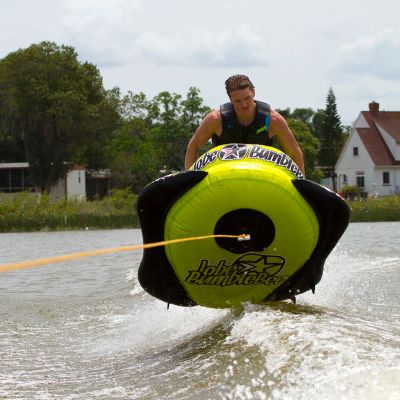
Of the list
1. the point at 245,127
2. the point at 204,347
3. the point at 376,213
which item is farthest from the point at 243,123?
the point at 376,213

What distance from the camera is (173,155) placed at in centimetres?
6103

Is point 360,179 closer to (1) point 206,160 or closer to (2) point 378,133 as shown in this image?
(2) point 378,133

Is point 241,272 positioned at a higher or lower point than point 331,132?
lower

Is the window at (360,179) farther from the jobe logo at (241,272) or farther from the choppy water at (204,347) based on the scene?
the jobe logo at (241,272)

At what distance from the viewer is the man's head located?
19.3 feet

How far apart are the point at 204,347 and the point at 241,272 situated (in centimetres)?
54

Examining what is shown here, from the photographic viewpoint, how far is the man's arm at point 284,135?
242 inches

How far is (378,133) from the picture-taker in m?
59.3

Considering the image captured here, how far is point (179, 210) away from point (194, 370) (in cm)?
102

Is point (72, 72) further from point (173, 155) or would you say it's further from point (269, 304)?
point (269, 304)

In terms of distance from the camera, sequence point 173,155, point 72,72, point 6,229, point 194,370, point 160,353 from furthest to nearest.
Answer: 1. point 173,155
2. point 72,72
3. point 6,229
4. point 160,353
5. point 194,370

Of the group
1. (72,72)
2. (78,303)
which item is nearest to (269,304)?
(78,303)

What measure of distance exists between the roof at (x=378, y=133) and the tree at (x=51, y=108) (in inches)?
677

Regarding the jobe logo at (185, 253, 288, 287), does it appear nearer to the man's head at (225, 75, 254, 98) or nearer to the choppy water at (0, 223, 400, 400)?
the choppy water at (0, 223, 400, 400)
